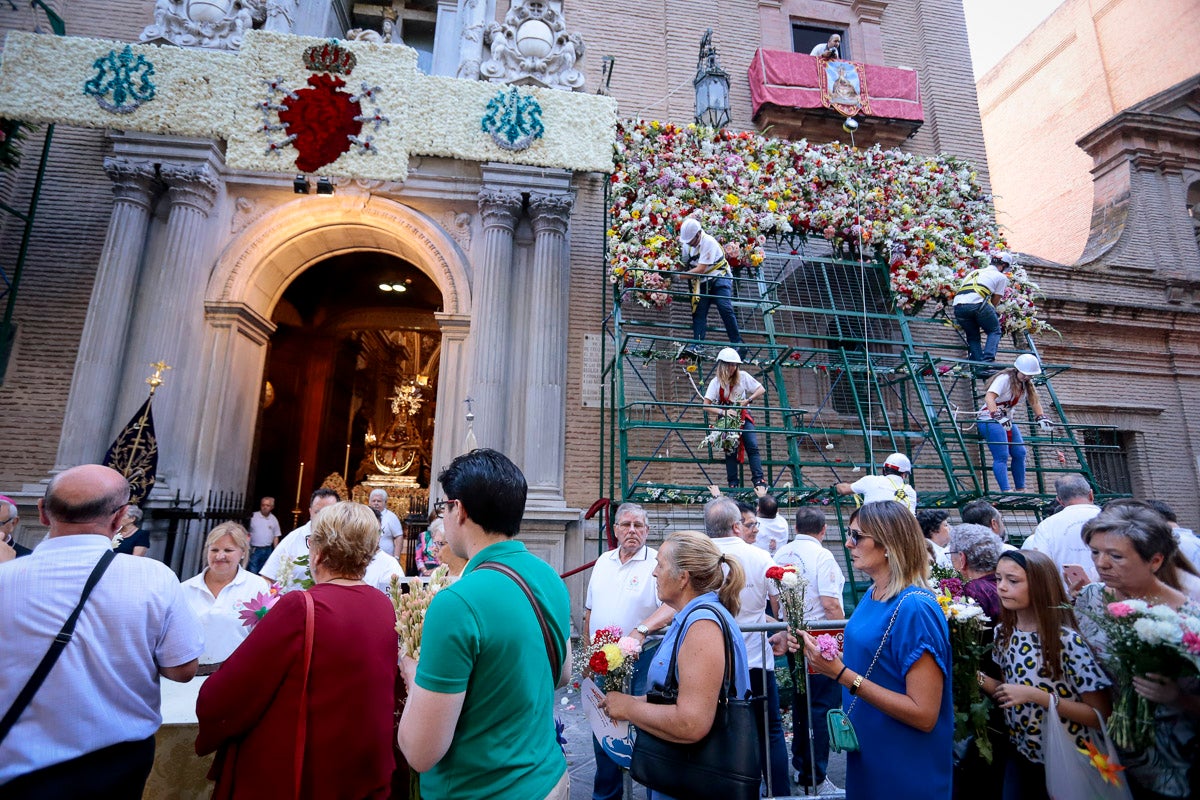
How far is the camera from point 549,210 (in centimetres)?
1038

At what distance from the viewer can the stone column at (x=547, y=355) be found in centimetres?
939

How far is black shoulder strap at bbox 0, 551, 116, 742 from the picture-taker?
2.07m

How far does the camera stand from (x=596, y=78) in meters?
12.6

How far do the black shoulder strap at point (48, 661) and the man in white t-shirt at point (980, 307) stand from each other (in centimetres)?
1104

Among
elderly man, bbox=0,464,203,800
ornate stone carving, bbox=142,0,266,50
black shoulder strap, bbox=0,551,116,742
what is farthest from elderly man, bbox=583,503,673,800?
ornate stone carving, bbox=142,0,266,50

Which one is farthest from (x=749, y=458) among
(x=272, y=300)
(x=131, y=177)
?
(x=131, y=177)

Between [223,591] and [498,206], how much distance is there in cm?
765

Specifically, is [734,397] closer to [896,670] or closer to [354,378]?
[896,670]

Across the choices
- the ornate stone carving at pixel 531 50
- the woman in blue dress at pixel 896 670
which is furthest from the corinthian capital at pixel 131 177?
the woman in blue dress at pixel 896 670

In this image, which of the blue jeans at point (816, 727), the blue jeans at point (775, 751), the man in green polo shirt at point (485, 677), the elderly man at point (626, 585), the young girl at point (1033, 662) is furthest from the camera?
the blue jeans at point (816, 727)

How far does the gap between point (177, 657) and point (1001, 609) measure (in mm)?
3784

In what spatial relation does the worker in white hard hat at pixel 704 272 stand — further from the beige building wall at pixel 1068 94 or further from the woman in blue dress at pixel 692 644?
the beige building wall at pixel 1068 94

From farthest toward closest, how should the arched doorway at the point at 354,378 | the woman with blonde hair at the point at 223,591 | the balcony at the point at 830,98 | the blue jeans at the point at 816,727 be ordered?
the arched doorway at the point at 354,378 < the balcony at the point at 830,98 < the blue jeans at the point at 816,727 < the woman with blonde hair at the point at 223,591

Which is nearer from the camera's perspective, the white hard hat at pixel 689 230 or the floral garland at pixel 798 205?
the white hard hat at pixel 689 230
